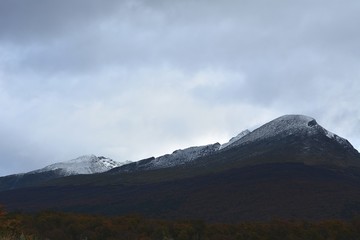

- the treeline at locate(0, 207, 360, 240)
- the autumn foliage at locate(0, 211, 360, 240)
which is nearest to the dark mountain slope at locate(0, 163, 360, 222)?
the autumn foliage at locate(0, 211, 360, 240)

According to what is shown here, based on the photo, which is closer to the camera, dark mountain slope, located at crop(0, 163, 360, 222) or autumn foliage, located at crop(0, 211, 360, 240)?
autumn foliage, located at crop(0, 211, 360, 240)

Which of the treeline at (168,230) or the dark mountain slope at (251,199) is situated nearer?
the treeline at (168,230)

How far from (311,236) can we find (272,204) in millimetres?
95108

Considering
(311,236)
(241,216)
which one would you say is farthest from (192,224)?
(241,216)

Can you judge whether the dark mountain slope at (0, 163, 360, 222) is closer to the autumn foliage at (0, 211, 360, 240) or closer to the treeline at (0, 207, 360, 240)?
the autumn foliage at (0, 211, 360, 240)

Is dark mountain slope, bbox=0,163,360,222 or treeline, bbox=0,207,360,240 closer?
treeline, bbox=0,207,360,240

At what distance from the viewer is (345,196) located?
156 metres

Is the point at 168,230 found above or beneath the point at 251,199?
beneath

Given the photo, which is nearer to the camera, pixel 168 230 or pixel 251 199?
pixel 168 230

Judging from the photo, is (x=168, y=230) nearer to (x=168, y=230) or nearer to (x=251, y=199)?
(x=168, y=230)

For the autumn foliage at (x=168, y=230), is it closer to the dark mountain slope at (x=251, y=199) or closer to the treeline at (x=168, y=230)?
the treeline at (x=168, y=230)

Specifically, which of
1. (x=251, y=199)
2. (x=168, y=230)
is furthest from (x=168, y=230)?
(x=251, y=199)

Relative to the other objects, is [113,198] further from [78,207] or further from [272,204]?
[272,204]

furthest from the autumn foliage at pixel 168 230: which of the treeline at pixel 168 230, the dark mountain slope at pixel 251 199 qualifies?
the dark mountain slope at pixel 251 199
